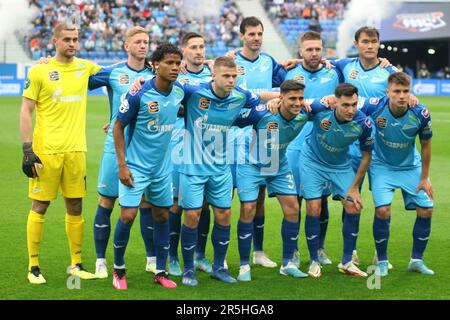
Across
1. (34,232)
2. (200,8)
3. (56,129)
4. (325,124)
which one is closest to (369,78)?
(325,124)

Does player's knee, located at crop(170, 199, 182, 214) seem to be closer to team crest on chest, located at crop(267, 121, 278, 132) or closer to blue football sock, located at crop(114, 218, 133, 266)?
blue football sock, located at crop(114, 218, 133, 266)

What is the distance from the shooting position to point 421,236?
7.75 meters

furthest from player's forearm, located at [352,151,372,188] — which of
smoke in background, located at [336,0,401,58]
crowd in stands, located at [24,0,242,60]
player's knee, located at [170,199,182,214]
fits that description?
smoke in background, located at [336,0,401,58]

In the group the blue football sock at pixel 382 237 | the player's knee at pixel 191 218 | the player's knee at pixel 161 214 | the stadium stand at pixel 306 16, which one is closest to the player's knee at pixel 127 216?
the player's knee at pixel 161 214

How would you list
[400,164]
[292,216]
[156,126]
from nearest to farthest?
[156,126], [292,216], [400,164]

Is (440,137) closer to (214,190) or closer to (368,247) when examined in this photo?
(368,247)

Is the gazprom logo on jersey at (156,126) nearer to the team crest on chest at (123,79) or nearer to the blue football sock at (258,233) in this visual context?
the team crest on chest at (123,79)

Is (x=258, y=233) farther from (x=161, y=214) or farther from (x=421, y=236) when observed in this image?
(x=421, y=236)

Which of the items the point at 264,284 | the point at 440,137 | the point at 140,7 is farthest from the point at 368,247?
the point at 140,7

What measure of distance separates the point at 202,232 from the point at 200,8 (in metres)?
34.6

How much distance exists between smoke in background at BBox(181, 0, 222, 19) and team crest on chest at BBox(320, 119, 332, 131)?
34.1 metres

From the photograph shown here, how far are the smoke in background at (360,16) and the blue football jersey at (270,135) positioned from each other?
113 ft

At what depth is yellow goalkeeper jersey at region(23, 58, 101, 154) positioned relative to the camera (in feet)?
23.8

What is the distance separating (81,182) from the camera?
743cm
